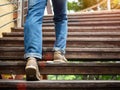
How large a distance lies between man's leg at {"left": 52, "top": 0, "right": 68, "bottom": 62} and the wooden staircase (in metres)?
0.21

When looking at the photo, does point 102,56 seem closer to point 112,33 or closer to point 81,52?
point 81,52

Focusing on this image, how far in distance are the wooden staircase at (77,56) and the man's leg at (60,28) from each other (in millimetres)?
212

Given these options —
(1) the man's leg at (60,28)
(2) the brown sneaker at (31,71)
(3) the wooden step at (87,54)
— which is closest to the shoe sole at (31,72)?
(2) the brown sneaker at (31,71)

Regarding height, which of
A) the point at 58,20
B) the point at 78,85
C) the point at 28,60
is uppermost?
the point at 58,20

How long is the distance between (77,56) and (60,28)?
0.41 m

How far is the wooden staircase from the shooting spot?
6.60 feet

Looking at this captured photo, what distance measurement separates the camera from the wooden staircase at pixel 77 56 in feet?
6.60

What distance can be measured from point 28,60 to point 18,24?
8.61 ft

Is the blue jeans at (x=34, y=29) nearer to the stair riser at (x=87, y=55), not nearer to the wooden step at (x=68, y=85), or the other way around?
the wooden step at (x=68, y=85)

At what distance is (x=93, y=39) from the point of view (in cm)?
340

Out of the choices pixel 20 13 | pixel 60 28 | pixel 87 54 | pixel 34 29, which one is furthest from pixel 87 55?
pixel 20 13

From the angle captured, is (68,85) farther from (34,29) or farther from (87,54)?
(87,54)

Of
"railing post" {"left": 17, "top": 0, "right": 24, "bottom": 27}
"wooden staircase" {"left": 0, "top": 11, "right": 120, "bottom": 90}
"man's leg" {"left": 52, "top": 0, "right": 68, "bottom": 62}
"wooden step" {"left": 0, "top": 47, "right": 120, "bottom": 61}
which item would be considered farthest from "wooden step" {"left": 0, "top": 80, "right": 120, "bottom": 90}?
"railing post" {"left": 17, "top": 0, "right": 24, "bottom": 27}

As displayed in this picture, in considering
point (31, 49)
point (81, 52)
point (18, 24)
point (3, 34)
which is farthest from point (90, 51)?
point (18, 24)
